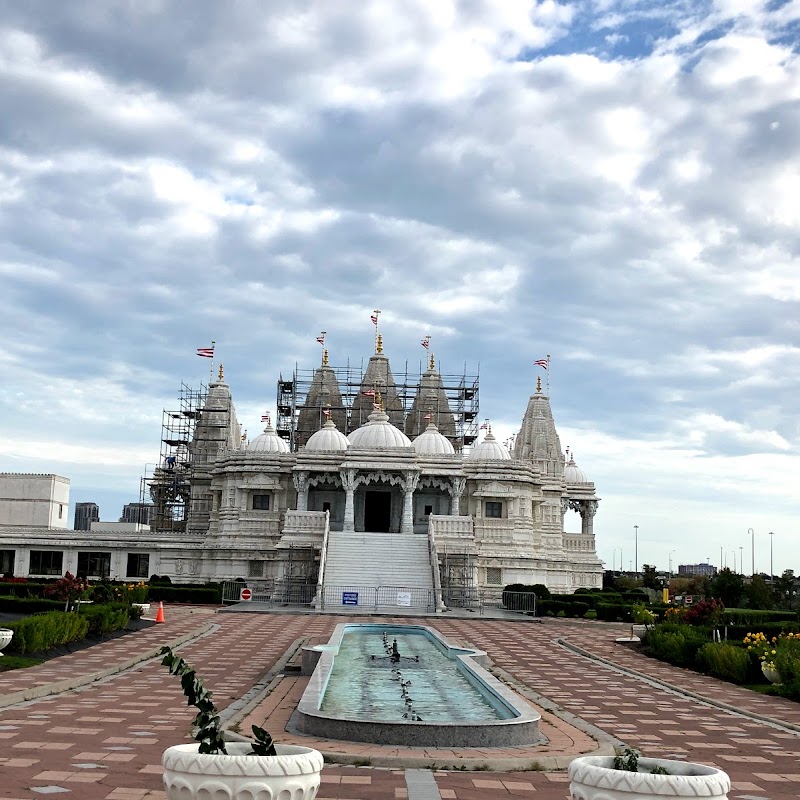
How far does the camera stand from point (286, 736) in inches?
491

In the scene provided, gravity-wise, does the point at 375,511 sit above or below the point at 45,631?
above

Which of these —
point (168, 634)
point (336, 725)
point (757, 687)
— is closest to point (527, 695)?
point (757, 687)

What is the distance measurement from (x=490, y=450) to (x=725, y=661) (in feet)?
119

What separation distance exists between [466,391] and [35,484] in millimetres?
28458

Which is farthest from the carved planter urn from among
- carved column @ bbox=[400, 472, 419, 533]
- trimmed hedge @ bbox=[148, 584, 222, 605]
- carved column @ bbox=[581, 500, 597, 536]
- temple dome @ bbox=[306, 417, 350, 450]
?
carved column @ bbox=[581, 500, 597, 536]

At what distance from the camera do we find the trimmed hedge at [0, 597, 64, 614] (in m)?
31.1

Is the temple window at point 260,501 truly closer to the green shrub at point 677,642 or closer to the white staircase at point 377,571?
the white staircase at point 377,571

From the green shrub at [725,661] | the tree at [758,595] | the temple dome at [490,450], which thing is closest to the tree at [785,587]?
the tree at [758,595]


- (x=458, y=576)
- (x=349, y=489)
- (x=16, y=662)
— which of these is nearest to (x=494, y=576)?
(x=458, y=576)

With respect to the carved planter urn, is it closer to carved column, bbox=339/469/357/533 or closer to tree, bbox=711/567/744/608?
carved column, bbox=339/469/357/533

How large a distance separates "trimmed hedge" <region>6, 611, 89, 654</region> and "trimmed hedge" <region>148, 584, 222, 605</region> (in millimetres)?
19559

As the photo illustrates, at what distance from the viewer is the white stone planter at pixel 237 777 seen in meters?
6.85

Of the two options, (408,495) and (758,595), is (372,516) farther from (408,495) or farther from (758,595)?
(758,595)

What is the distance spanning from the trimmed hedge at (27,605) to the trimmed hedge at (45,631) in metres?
7.03
